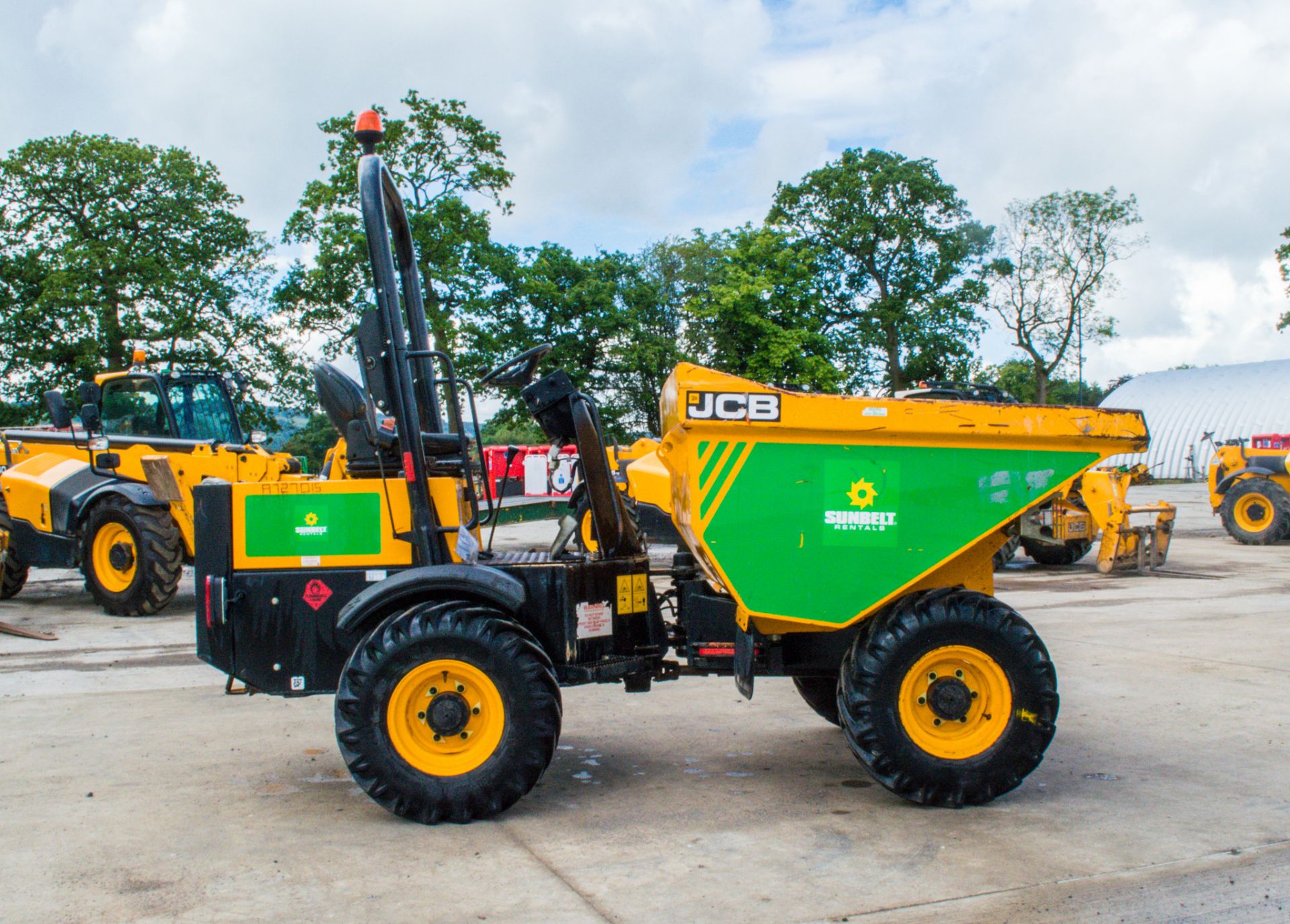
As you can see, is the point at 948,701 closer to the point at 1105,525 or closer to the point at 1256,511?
the point at 1105,525

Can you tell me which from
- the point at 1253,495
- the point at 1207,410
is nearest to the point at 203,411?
the point at 1253,495

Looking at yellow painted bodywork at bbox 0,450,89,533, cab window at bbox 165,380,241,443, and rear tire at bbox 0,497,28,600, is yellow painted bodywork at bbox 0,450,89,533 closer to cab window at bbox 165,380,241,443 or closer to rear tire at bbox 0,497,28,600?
rear tire at bbox 0,497,28,600

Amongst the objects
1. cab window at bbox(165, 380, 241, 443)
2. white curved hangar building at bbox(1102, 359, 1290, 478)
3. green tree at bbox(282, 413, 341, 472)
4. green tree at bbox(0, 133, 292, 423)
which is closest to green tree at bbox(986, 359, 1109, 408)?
white curved hangar building at bbox(1102, 359, 1290, 478)

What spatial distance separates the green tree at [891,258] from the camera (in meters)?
43.9

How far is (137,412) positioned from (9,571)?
8.62ft

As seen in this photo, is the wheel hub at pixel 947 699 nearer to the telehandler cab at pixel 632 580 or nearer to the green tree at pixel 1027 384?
the telehandler cab at pixel 632 580

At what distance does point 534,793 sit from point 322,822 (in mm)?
914

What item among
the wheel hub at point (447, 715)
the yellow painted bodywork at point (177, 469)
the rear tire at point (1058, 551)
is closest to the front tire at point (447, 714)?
the wheel hub at point (447, 715)

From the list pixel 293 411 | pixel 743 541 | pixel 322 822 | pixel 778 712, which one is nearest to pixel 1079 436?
pixel 743 541

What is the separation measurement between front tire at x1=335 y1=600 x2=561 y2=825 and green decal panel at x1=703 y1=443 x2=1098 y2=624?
984 mm

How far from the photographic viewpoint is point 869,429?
4648 millimetres

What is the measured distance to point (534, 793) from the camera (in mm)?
4934

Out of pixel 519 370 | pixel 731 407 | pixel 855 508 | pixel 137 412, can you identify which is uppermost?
pixel 137 412

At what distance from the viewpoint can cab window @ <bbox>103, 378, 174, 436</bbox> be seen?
38.2 ft
